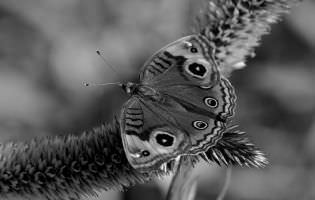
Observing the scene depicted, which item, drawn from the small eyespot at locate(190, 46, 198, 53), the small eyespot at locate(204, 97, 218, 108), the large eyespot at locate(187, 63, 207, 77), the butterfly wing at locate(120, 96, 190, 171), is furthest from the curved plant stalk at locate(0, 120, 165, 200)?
the small eyespot at locate(190, 46, 198, 53)

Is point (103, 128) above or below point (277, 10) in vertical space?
below

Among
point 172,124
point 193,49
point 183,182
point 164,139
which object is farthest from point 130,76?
point 164,139

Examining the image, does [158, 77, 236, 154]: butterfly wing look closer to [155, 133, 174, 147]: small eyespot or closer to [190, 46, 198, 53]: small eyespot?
[155, 133, 174, 147]: small eyespot

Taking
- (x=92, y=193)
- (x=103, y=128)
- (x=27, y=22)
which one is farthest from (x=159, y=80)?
(x=27, y=22)

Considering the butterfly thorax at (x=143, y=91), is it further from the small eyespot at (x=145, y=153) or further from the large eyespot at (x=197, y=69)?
the small eyespot at (x=145, y=153)

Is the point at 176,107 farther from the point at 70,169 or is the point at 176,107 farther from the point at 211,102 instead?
the point at 70,169

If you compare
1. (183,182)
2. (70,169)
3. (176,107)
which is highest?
(176,107)

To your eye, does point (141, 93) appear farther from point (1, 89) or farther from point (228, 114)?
point (1, 89)
